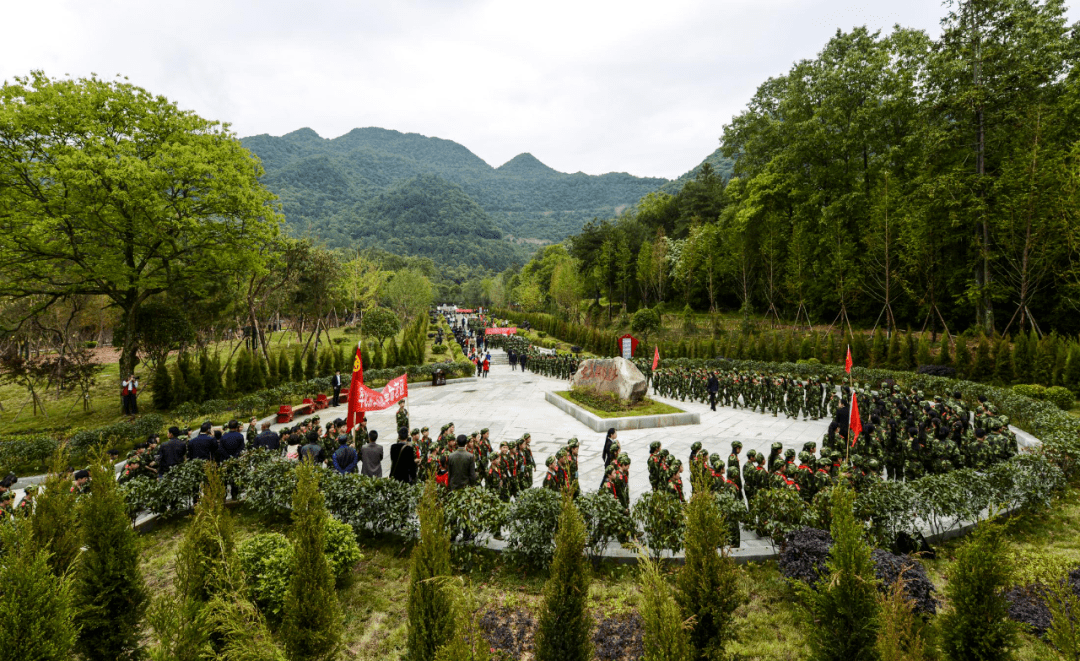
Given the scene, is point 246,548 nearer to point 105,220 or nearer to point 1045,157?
point 105,220

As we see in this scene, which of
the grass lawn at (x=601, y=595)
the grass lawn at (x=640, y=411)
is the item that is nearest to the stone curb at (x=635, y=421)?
the grass lawn at (x=640, y=411)

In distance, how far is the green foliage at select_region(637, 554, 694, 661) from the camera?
3168 mm

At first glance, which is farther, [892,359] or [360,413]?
[892,359]

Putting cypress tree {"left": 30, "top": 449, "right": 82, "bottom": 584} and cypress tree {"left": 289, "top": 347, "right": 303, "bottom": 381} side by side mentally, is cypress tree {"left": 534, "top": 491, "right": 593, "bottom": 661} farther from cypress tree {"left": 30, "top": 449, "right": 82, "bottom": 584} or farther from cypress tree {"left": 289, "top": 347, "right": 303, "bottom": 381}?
cypress tree {"left": 289, "top": 347, "right": 303, "bottom": 381}

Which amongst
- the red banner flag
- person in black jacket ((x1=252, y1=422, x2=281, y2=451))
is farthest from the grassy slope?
the red banner flag

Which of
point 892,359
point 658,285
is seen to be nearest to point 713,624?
point 892,359

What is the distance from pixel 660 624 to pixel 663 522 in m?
3.01

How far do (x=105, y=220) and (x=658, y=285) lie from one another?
45.0 metres

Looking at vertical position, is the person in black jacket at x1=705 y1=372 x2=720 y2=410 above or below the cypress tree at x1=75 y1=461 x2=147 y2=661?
below

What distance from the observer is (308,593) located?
4055 mm

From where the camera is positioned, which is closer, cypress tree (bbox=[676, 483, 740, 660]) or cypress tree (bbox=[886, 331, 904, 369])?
cypress tree (bbox=[676, 483, 740, 660])

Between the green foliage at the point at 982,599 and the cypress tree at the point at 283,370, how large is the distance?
22.7 metres

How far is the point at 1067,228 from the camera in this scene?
56.6ft

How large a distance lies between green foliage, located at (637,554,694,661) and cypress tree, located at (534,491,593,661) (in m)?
0.76
